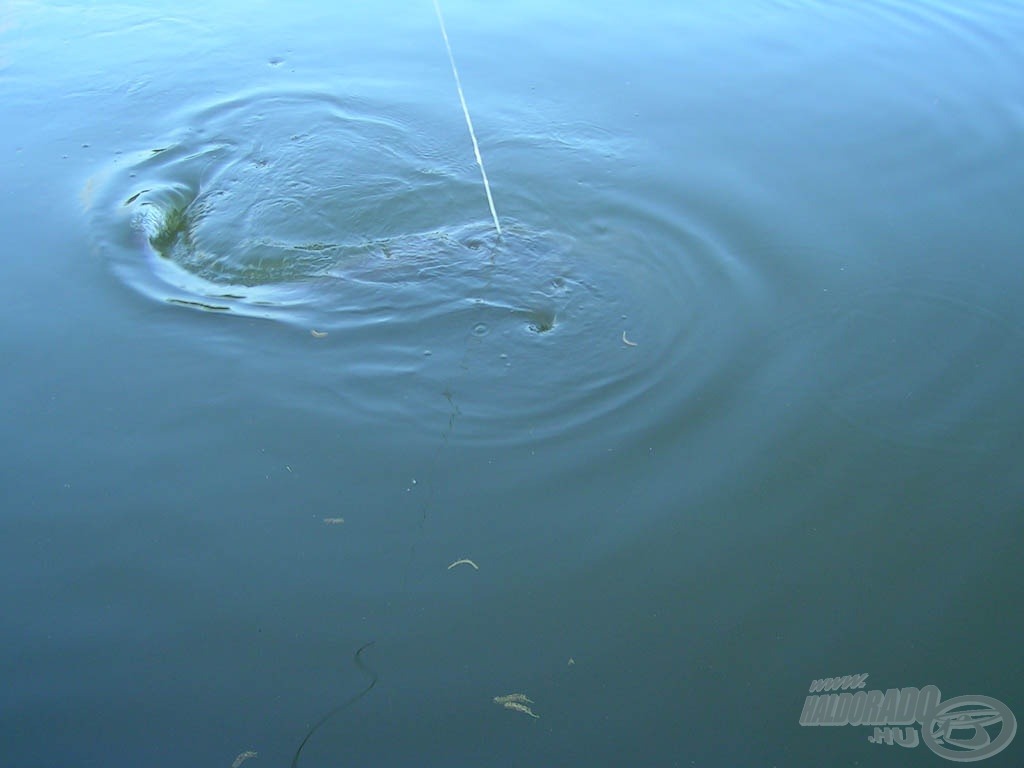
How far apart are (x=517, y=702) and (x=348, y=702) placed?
21.3 inches

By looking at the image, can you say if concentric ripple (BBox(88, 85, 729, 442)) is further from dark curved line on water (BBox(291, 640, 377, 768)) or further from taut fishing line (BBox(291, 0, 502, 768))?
dark curved line on water (BBox(291, 640, 377, 768))

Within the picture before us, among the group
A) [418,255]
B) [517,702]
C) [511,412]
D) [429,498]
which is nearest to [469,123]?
[418,255]

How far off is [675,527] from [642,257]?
69.4 inches

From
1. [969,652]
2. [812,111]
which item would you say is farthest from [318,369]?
[812,111]

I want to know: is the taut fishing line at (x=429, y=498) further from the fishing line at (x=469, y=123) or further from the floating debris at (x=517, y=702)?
the floating debris at (x=517, y=702)

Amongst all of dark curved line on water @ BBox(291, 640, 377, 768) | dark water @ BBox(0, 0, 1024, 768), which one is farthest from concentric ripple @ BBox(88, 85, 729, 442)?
dark curved line on water @ BBox(291, 640, 377, 768)

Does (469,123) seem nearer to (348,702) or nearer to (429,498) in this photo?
(429,498)

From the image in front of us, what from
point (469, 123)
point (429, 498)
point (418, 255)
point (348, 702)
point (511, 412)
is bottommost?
point (348, 702)

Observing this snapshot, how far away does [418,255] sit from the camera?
4840 mm

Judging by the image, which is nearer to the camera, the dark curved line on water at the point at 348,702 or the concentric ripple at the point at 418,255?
the dark curved line on water at the point at 348,702

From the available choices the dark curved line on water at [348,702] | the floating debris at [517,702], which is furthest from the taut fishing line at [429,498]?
the floating debris at [517,702]

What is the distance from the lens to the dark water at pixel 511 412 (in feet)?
9.71

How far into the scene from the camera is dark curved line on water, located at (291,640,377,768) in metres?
2.79

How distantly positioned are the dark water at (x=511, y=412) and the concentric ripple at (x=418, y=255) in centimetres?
2
